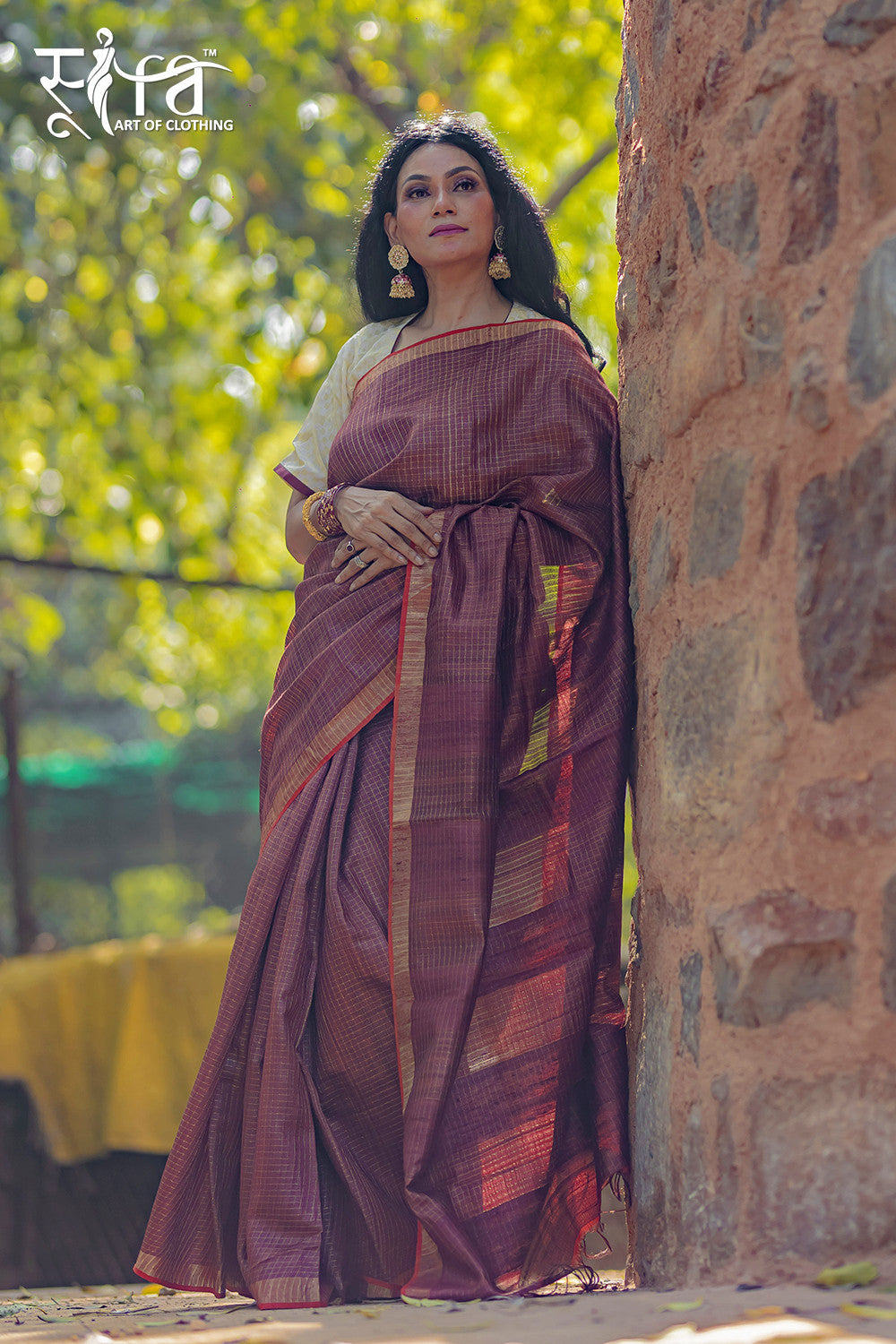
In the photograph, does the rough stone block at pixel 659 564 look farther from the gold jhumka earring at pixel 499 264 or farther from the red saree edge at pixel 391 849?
the gold jhumka earring at pixel 499 264

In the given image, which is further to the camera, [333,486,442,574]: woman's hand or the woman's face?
the woman's face

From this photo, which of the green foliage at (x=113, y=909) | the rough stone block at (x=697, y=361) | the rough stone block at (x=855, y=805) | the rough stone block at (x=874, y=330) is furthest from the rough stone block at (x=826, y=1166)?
the green foliage at (x=113, y=909)

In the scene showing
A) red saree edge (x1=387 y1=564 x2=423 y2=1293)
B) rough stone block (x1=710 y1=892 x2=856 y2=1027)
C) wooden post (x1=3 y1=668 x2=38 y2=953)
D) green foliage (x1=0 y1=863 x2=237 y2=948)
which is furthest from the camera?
green foliage (x1=0 y1=863 x2=237 y2=948)

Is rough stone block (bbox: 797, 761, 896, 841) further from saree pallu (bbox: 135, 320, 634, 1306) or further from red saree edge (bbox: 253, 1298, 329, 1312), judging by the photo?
red saree edge (bbox: 253, 1298, 329, 1312)

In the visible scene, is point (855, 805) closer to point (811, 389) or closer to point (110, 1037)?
point (811, 389)

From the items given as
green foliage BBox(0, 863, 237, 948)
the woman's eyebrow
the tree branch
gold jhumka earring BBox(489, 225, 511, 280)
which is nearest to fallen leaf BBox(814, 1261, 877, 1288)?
gold jhumka earring BBox(489, 225, 511, 280)

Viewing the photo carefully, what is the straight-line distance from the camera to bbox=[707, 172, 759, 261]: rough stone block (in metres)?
1.69

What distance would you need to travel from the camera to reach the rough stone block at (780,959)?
149 centimetres

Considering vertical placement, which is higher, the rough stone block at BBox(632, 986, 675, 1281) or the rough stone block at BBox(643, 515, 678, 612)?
the rough stone block at BBox(643, 515, 678, 612)

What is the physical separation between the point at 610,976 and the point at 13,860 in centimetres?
351

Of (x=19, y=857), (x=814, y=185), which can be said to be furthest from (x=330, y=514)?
(x=19, y=857)

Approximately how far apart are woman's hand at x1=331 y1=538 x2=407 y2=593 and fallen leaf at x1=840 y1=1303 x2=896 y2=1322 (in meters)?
1.24

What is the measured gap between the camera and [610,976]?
2043mm

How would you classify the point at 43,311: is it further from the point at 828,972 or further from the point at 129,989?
the point at 828,972
